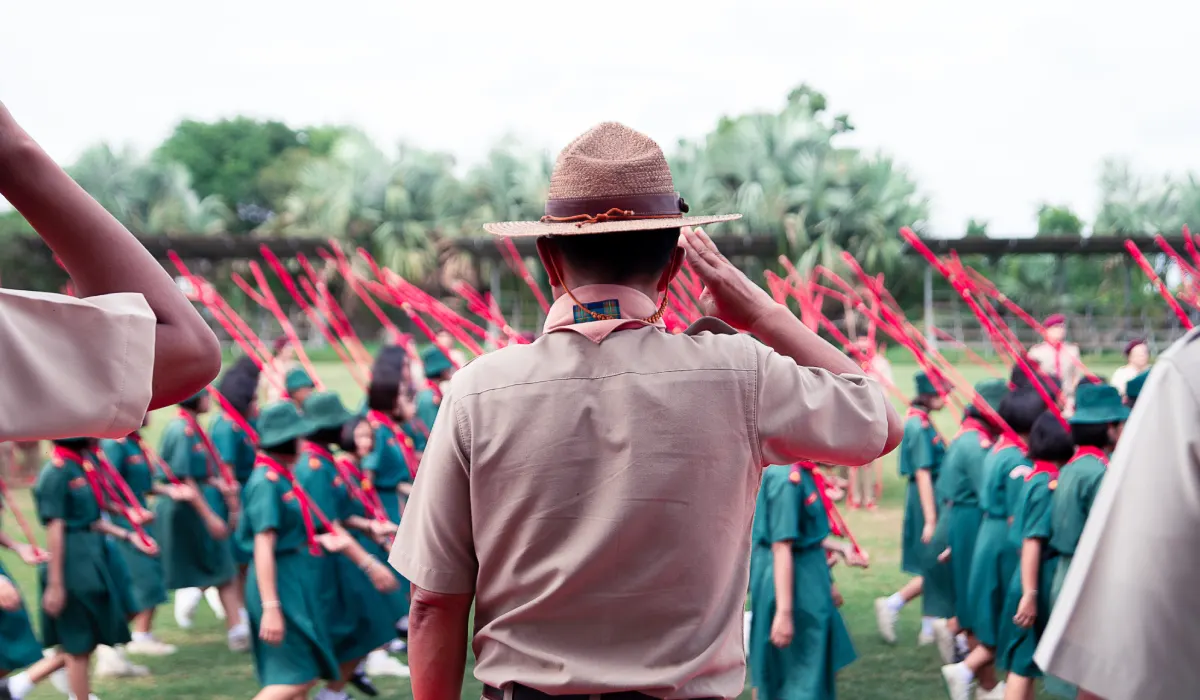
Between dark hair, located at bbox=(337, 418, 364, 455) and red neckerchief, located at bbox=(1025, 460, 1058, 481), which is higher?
red neckerchief, located at bbox=(1025, 460, 1058, 481)

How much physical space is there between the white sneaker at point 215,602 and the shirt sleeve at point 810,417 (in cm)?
661

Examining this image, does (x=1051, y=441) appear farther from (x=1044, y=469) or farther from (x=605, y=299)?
(x=605, y=299)

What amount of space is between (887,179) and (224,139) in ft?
143

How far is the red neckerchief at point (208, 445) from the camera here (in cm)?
766

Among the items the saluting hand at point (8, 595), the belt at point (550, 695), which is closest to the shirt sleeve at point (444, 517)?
the belt at point (550, 695)

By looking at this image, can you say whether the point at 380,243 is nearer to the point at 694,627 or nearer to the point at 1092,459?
the point at 1092,459

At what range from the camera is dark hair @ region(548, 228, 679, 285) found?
219cm

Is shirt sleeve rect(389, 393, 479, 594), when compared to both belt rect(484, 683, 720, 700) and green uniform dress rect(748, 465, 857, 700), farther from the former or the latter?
green uniform dress rect(748, 465, 857, 700)

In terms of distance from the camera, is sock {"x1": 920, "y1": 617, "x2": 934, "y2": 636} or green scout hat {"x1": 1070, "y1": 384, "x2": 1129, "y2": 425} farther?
sock {"x1": 920, "y1": 617, "x2": 934, "y2": 636}

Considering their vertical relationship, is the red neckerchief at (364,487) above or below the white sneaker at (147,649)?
above

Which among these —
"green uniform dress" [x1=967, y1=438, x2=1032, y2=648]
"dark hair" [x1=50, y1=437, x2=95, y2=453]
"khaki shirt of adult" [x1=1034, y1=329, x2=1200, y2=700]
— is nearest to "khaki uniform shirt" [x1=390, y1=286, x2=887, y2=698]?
"khaki shirt of adult" [x1=1034, y1=329, x2=1200, y2=700]

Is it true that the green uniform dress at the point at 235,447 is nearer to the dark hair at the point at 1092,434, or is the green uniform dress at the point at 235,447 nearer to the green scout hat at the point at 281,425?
the green scout hat at the point at 281,425

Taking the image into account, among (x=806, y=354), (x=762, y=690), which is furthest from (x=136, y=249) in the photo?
(x=762, y=690)

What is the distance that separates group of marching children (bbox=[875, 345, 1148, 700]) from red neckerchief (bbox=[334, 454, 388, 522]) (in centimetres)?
303
